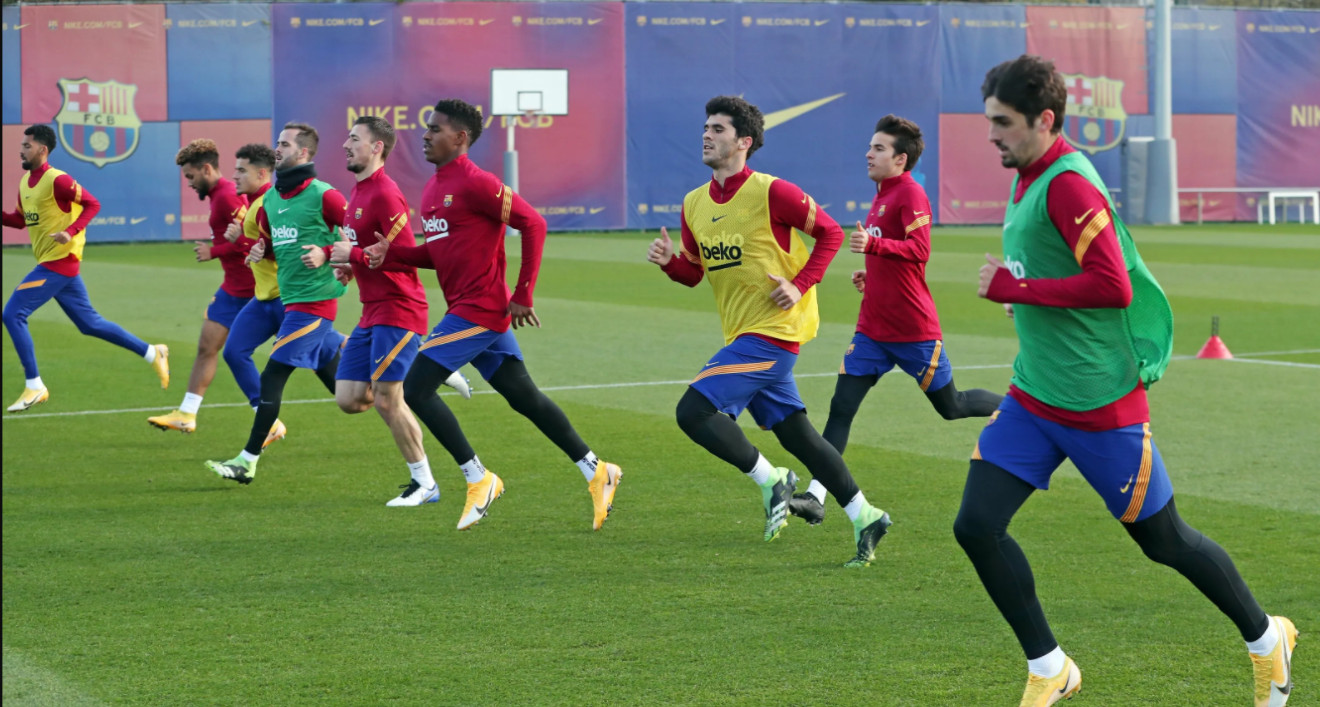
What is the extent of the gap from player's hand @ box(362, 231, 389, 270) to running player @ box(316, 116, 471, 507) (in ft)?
0.60

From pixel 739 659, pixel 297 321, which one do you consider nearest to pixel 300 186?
pixel 297 321

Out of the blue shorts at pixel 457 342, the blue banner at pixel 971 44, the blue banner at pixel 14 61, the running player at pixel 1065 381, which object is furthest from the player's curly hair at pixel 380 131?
the blue banner at pixel 971 44

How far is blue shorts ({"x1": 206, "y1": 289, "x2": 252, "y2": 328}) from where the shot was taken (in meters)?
9.98

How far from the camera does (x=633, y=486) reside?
8.19 m

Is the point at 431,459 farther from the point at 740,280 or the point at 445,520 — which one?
the point at 740,280

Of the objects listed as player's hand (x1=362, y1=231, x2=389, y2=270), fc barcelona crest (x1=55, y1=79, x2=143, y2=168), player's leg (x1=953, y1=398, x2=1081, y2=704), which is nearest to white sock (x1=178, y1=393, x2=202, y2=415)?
player's hand (x1=362, y1=231, x2=389, y2=270)

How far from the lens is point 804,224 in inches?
256

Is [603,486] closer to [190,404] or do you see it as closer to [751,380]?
[751,380]

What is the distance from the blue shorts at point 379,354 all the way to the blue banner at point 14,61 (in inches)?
1099

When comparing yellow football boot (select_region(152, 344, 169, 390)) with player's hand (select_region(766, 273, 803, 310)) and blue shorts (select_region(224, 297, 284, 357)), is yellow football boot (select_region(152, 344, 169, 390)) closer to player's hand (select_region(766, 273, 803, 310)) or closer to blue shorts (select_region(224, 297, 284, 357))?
blue shorts (select_region(224, 297, 284, 357))

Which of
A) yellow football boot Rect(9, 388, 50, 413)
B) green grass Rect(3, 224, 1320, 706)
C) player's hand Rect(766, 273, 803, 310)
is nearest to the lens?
green grass Rect(3, 224, 1320, 706)

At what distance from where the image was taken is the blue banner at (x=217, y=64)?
34125mm

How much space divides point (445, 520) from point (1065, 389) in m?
3.95

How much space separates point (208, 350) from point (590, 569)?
4.67 m
